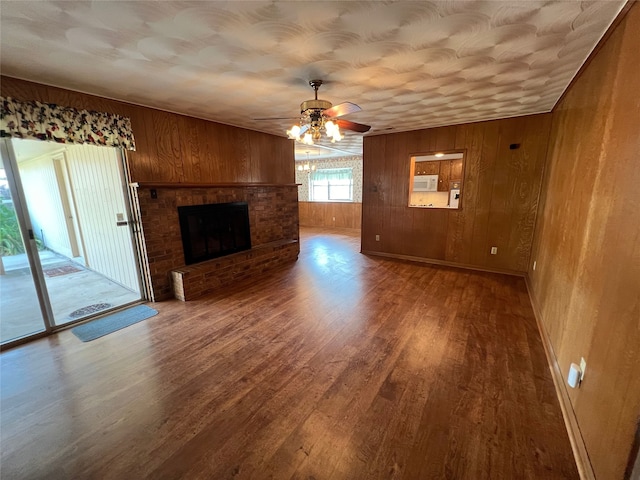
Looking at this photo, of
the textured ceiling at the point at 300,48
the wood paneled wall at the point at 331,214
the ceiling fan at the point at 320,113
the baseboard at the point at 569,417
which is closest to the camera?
the baseboard at the point at 569,417

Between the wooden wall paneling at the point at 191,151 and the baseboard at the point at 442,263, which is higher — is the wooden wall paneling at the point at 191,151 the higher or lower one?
the higher one

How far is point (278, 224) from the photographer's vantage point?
5129mm

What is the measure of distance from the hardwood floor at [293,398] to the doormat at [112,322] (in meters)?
0.12

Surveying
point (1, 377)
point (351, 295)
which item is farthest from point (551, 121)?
point (1, 377)

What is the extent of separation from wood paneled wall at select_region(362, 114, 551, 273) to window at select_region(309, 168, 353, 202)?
3561mm

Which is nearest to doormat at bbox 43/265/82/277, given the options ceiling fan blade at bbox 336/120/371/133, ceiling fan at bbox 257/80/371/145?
ceiling fan at bbox 257/80/371/145

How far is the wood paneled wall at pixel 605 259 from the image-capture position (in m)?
1.12

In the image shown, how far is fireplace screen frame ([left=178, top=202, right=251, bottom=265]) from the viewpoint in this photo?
12.0ft

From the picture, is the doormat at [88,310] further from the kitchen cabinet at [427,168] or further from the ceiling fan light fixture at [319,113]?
the kitchen cabinet at [427,168]

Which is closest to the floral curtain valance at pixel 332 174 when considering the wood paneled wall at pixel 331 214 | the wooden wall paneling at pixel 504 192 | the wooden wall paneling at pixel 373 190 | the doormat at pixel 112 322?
the wood paneled wall at pixel 331 214

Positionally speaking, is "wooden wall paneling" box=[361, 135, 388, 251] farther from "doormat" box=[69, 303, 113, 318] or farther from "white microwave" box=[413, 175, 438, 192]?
"doormat" box=[69, 303, 113, 318]

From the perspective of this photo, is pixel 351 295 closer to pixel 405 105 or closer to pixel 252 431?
pixel 252 431

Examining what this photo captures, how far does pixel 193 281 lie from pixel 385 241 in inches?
142

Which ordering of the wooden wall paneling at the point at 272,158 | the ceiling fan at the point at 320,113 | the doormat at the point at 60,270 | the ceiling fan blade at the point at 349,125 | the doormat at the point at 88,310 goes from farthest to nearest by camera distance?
the wooden wall paneling at the point at 272,158 → the doormat at the point at 60,270 → the doormat at the point at 88,310 → the ceiling fan blade at the point at 349,125 → the ceiling fan at the point at 320,113
